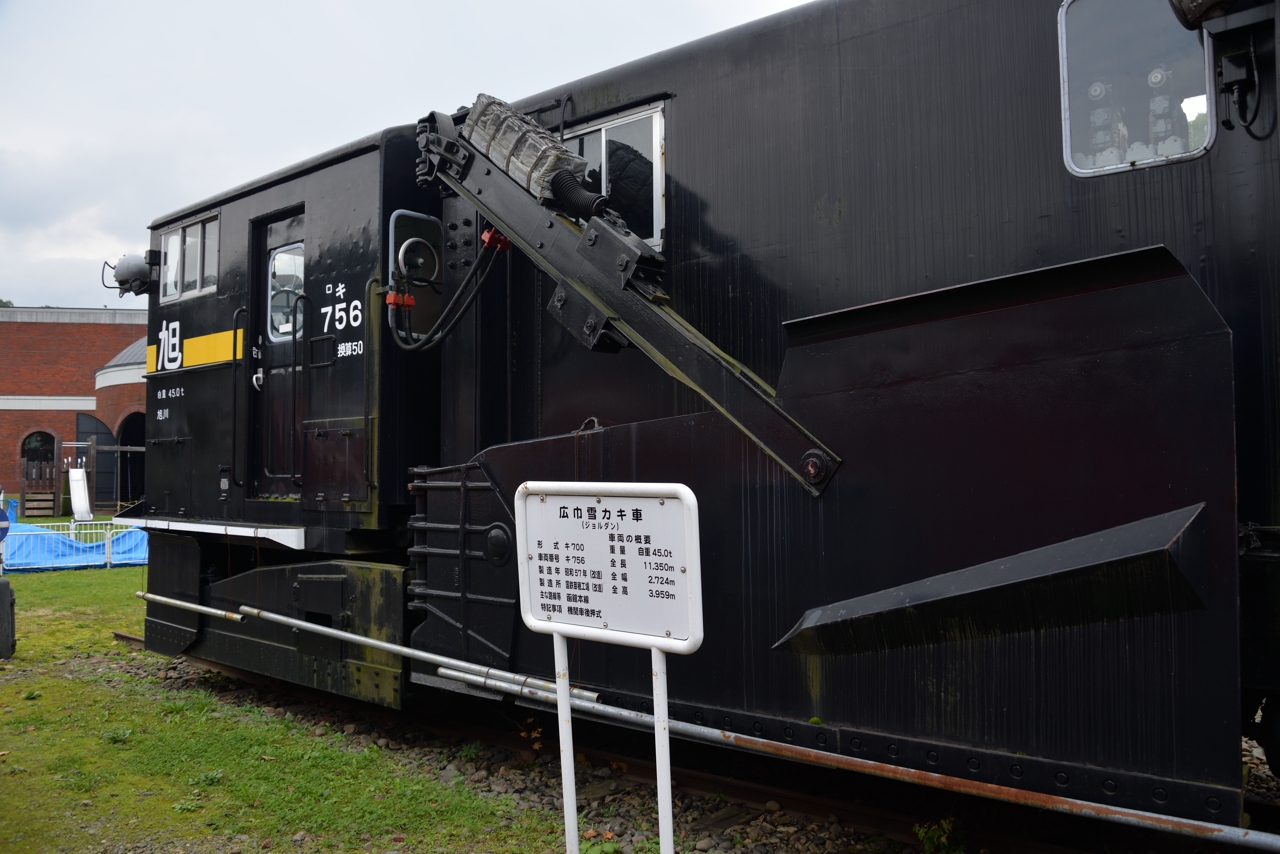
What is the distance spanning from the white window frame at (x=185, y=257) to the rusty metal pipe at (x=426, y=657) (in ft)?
8.59

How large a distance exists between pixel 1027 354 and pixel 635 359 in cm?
212

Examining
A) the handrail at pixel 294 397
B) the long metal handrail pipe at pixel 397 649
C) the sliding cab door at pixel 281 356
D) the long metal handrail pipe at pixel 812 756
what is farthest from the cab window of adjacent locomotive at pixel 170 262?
the long metal handrail pipe at pixel 812 756

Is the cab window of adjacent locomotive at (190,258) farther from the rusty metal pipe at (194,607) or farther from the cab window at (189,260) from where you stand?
the rusty metal pipe at (194,607)

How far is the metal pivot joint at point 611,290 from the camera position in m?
3.50

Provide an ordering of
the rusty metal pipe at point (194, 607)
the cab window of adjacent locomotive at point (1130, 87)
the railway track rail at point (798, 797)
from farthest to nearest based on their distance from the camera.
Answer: the rusty metal pipe at point (194, 607) < the railway track rail at point (798, 797) < the cab window of adjacent locomotive at point (1130, 87)

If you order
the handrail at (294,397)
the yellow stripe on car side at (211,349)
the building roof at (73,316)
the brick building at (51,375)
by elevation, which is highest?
the building roof at (73,316)

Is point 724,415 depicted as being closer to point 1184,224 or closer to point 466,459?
point 1184,224

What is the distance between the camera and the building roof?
35869 mm

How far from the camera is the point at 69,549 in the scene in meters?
15.4

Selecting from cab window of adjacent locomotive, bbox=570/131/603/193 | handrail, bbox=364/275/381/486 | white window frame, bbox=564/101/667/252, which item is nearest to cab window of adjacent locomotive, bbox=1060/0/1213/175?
white window frame, bbox=564/101/667/252

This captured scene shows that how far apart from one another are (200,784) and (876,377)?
4.17 meters

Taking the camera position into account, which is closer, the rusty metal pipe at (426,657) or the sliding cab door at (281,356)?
the rusty metal pipe at (426,657)

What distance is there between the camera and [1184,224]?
316 centimetres

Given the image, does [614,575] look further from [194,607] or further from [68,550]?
[68,550]
